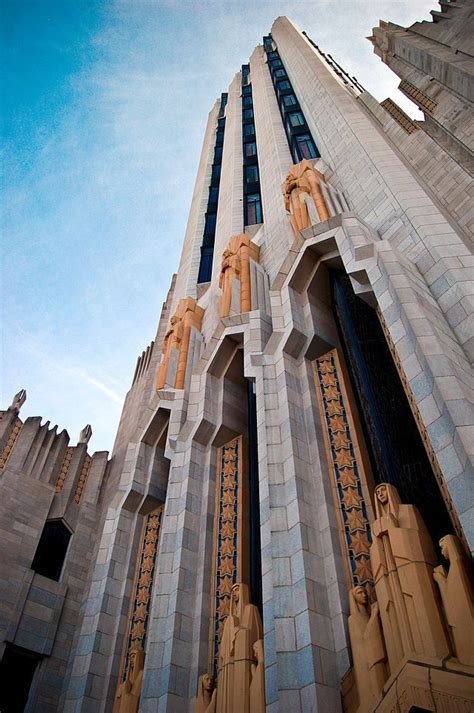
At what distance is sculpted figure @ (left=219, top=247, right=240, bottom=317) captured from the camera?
40.7 ft

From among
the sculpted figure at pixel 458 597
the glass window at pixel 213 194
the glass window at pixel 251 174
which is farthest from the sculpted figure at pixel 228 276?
the glass window at pixel 213 194

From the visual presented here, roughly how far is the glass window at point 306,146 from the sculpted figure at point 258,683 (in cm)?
1445

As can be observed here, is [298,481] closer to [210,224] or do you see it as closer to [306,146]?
[306,146]

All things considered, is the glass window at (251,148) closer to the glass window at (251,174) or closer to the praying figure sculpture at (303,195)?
the glass window at (251,174)

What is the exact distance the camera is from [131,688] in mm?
8078

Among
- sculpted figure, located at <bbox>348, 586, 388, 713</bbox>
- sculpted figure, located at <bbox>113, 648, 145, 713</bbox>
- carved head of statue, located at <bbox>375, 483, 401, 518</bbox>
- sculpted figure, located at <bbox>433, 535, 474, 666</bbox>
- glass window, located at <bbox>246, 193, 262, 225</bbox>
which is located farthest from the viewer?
glass window, located at <bbox>246, 193, 262, 225</bbox>

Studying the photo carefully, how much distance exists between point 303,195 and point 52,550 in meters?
11.5

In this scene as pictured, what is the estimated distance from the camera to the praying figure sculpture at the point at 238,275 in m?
12.3

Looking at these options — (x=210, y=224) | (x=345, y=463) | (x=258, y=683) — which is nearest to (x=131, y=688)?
(x=258, y=683)

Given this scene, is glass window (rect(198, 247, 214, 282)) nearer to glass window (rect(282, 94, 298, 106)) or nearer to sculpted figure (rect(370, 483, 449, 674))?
glass window (rect(282, 94, 298, 106))

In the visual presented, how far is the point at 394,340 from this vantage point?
22.6 ft

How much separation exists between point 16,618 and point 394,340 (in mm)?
11354

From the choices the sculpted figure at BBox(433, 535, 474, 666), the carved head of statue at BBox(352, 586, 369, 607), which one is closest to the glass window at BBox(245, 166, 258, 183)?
the carved head of statue at BBox(352, 586, 369, 607)

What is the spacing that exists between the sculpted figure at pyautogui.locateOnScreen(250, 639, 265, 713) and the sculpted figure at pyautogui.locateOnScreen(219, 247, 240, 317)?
7.20 meters
